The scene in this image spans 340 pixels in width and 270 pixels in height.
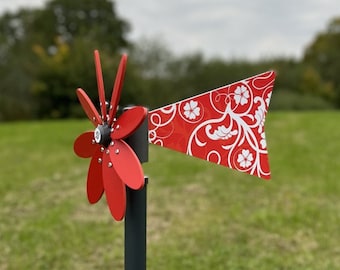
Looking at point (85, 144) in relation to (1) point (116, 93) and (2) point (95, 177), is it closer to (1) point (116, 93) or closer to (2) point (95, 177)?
(2) point (95, 177)

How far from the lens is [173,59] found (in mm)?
15250

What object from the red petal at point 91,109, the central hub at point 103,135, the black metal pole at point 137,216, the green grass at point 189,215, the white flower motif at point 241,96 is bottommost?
the green grass at point 189,215

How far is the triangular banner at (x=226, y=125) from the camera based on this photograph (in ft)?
3.49

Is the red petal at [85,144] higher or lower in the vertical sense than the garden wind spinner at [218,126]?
lower

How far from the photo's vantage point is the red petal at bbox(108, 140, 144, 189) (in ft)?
3.10

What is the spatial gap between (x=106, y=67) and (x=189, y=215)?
969 centimetres

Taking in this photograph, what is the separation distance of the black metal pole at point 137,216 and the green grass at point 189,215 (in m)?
1.04

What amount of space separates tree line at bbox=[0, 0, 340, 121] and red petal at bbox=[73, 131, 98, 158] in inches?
399

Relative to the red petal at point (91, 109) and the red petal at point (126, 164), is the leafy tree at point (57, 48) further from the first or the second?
the red petal at point (126, 164)

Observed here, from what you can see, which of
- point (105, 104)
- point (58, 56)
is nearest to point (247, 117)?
point (105, 104)

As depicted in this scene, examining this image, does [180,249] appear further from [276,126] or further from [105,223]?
[276,126]

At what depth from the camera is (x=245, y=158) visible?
42.0 inches

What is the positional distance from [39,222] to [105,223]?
39 cm

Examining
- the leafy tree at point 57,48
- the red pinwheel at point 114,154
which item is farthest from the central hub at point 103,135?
the leafy tree at point 57,48
